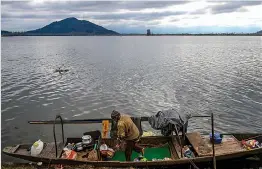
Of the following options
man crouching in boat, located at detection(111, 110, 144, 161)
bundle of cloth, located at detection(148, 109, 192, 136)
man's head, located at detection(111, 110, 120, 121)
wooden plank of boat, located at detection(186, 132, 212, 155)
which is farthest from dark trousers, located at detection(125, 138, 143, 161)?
wooden plank of boat, located at detection(186, 132, 212, 155)

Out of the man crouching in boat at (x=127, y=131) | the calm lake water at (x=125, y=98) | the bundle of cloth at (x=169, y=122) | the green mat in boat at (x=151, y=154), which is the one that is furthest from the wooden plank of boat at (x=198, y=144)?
the calm lake water at (x=125, y=98)

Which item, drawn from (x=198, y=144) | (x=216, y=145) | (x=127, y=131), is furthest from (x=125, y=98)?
(x=127, y=131)

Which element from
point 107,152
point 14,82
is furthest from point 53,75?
point 107,152

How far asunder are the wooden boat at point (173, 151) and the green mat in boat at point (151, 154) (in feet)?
0.63

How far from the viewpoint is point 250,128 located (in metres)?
19.9

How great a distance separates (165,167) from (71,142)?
15.8ft

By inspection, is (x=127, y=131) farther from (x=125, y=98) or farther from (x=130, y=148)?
(x=125, y=98)

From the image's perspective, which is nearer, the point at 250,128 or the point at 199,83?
the point at 250,128

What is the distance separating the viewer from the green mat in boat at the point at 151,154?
13211 millimetres

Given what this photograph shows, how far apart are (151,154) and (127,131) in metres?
2.34

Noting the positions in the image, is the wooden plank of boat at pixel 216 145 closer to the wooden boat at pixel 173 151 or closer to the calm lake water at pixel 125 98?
the wooden boat at pixel 173 151

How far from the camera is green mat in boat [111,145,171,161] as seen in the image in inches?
520

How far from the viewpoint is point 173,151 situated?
13305mm

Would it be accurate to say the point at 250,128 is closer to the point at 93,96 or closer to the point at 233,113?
A: the point at 233,113
